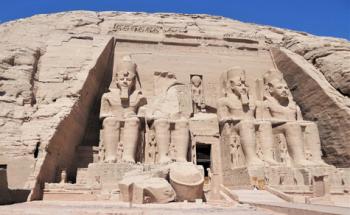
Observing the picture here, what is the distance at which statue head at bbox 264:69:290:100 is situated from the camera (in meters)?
10.4

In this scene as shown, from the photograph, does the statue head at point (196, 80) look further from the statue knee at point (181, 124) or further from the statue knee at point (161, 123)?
the statue knee at point (161, 123)

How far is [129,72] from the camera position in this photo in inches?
399

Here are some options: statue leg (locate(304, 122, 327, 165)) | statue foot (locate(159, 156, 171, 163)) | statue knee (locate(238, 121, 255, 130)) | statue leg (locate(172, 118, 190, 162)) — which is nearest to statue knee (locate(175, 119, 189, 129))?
statue leg (locate(172, 118, 190, 162))

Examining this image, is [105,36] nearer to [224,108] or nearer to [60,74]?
[60,74]

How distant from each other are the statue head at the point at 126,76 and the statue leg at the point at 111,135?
86 centimetres

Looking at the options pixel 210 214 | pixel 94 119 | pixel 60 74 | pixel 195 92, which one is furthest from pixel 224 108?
pixel 210 214

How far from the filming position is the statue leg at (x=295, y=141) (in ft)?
31.3

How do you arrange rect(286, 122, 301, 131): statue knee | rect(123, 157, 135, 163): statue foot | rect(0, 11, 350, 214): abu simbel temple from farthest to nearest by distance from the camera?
rect(286, 122, 301, 131): statue knee → rect(123, 157, 135, 163): statue foot → rect(0, 11, 350, 214): abu simbel temple

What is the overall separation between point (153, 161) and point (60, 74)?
3170mm

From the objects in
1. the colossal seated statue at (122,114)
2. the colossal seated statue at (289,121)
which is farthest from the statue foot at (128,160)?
the colossal seated statue at (289,121)

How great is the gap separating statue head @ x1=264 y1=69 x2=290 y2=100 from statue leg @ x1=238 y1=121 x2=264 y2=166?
1426 millimetres

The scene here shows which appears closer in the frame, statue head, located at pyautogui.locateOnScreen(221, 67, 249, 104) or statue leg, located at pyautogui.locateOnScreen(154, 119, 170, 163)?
statue leg, located at pyautogui.locateOnScreen(154, 119, 170, 163)

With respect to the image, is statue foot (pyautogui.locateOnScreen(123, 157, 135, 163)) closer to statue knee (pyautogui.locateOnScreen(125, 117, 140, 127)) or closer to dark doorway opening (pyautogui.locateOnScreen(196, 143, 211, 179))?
statue knee (pyautogui.locateOnScreen(125, 117, 140, 127))

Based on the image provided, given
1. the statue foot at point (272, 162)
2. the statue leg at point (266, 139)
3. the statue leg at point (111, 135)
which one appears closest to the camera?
the statue leg at point (111, 135)
